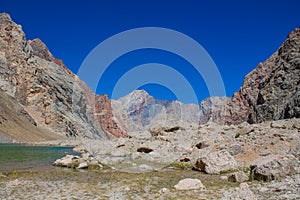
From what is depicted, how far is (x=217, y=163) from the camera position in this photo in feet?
65.0

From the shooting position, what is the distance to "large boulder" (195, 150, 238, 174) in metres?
19.4

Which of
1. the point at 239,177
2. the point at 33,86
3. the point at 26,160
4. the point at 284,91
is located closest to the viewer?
the point at 239,177

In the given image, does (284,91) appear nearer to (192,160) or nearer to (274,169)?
(192,160)

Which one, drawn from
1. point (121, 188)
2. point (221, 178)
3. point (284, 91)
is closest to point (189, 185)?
point (121, 188)

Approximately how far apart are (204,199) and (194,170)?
10.1m

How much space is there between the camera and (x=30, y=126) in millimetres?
128625

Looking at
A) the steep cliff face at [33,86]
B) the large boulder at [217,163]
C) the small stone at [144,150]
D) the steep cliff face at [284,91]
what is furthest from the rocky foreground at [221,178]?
the steep cliff face at [33,86]

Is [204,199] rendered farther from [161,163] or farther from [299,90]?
[299,90]

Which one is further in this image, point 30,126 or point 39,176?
point 30,126

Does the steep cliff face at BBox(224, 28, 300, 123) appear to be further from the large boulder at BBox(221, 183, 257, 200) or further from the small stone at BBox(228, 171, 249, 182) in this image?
the large boulder at BBox(221, 183, 257, 200)

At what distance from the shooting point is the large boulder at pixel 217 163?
1942 centimetres

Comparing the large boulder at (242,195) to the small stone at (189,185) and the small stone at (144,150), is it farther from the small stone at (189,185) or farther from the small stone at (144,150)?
the small stone at (144,150)

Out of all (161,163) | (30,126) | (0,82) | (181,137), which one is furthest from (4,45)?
(161,163)

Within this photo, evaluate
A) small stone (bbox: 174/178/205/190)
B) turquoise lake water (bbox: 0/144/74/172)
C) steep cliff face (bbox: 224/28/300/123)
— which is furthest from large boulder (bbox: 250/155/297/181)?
steep cliff face (bbox: 224/28/300/123)
